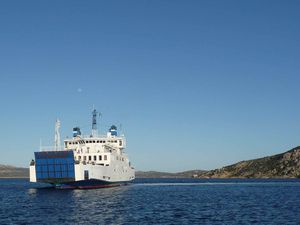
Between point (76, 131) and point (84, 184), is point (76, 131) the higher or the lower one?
the higher one

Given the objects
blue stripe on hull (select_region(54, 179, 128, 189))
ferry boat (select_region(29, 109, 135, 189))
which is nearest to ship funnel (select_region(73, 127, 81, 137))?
ferry boat (select_region(29, 109, 135, 189))

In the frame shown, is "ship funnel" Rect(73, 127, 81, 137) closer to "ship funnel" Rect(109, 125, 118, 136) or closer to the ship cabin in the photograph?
the ship cabin

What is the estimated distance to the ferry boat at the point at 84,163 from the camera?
95188 millimetres

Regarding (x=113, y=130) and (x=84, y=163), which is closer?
(x=84, y=163)

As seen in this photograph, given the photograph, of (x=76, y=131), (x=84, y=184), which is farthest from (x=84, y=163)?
(x=76, y=131)

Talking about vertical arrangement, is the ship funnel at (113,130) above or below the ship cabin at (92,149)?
above

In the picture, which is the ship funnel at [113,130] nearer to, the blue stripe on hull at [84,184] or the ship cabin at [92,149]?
the ship cabin at [92,149]

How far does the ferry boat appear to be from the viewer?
312 ft

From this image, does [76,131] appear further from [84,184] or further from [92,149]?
[84,184]

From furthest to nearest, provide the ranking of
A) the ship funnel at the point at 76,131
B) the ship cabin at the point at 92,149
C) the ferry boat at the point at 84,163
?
the ship funnel at the point at 76,131 < the ship cabin at the point at 92,149 < the ferry boat at the point at 84,163

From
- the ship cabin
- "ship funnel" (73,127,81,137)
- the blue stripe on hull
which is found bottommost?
the blue stripe on hull

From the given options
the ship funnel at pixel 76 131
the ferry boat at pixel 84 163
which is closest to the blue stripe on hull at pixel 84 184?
the ferry boat at pixel 84 163

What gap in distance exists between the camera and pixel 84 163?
3898 inches

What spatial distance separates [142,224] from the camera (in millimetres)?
46125
